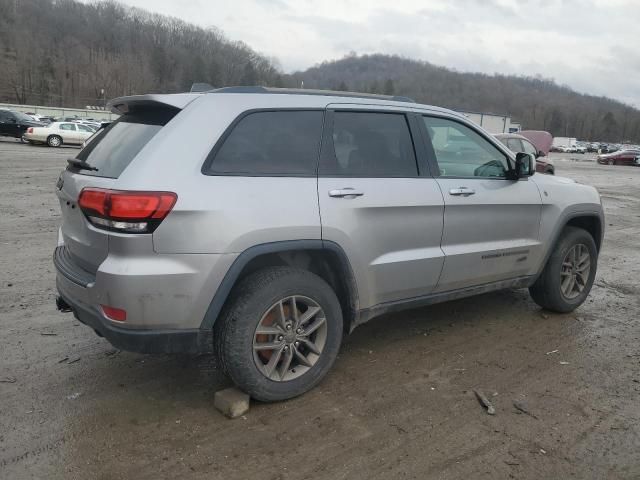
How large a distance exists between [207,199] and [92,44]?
134 m

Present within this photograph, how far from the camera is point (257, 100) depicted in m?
3.40

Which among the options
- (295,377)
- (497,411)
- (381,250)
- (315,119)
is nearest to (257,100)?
(315,119)

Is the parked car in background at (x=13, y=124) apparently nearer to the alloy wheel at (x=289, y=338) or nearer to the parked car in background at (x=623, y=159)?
the alloy wheel at (x=289, y=338)

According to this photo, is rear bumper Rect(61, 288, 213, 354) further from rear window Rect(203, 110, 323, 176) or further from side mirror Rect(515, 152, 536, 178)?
side mirror Rect(515, 152, 536, 178)

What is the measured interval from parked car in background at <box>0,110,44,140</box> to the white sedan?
0.95 m

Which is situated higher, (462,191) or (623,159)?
(462,191)

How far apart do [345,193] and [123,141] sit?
1398 mm

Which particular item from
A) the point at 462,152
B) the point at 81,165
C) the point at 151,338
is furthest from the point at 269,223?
the point at 462,152

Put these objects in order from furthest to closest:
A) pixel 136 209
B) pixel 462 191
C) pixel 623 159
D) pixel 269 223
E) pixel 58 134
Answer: pixel 623 159 → pixel 58 134 → pixel 462 191 → pixel 269 223 → pixel 136 209

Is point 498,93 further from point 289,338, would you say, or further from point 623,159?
point 289,338

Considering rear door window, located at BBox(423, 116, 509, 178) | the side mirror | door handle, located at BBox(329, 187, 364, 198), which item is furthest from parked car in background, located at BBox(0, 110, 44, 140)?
door handle, located at BBox(329, 187, 364, 198)

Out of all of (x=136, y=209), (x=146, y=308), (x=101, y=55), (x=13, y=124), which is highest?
(x=101, y=55)

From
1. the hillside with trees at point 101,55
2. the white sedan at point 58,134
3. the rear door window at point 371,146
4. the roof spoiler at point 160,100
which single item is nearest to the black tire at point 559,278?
the rear door window at point 371,146

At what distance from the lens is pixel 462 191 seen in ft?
13.6
